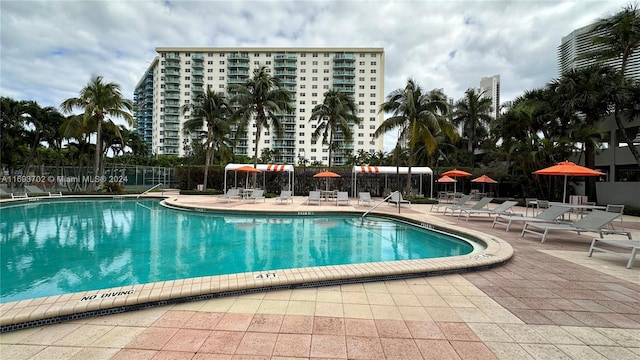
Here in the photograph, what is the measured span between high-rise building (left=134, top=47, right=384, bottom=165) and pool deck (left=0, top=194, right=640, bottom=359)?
66.3 m

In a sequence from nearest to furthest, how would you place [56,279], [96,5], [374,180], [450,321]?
[450,321]
[56,279]
[96,5]
[374,180]

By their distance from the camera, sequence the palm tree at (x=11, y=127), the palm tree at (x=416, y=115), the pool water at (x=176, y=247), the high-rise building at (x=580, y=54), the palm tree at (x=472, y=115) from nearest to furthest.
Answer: the pool water at (x=176, y=247) → the high-rise building at (x=580, y=54) → the palm tree at (x=416, y=115) → the palm tree at (x=11, y=127) → the palm tree at (x=472, y=115)

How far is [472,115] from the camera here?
2739cm

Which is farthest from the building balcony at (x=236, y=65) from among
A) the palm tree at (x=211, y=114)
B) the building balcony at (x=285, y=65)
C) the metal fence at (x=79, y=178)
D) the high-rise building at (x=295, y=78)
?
the palm tree at (x=211, y=114)

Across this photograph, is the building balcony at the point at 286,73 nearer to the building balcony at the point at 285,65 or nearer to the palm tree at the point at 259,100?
the building balcony at the point at 285,65

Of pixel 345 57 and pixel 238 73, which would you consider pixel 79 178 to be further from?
pixel 345 57

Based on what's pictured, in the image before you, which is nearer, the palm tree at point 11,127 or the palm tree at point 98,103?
the palm tree at point 11,127

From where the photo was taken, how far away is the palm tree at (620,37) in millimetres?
12898

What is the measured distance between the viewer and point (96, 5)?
11.5 meters

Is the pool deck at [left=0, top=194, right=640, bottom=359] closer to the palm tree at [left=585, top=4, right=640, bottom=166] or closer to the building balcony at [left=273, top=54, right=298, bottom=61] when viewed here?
the palm tree at [left=585, top=4, right=640, bottom=166]

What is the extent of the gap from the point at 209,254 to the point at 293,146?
65.6 meters

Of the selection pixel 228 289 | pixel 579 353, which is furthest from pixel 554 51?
pixel 228 289

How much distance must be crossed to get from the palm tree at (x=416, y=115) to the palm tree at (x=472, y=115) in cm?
1224

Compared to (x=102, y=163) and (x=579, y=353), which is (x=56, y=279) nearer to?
(x=579, y=353)
